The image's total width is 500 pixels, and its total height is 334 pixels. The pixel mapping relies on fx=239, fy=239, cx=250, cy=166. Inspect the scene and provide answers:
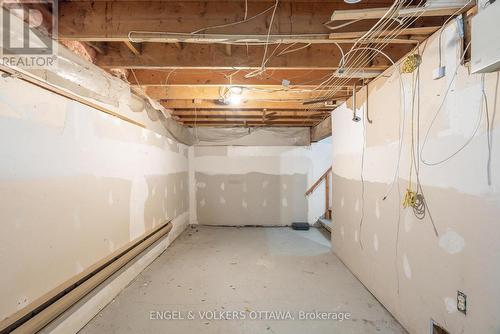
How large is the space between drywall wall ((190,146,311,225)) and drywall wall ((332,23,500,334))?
2.41 meters

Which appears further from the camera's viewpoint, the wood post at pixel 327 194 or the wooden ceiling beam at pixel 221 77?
the wood post at pixel 327 194

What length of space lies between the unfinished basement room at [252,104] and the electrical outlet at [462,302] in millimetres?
16

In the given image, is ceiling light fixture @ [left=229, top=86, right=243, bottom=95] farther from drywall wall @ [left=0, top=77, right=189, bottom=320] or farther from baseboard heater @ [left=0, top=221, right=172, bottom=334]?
baseboard heater @ [left=0, top=221, right=172, bottom=334]

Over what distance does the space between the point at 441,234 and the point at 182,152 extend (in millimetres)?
3993

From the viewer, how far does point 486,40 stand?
108 cm

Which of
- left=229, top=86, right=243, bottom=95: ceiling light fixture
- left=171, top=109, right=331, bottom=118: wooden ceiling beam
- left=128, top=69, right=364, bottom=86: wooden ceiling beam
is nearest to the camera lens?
left=128, top=69, right=364, bottom=86: wooden ceiling beam

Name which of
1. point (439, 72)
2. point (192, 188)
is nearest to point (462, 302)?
point (439, 72)

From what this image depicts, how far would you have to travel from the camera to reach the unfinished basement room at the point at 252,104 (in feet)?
4.13

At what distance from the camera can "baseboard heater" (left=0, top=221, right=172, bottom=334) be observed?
130 cm

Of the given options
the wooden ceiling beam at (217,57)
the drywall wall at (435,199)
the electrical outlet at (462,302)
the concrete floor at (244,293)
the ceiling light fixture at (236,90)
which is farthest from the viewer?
the ceiling light fixture at (236,90)

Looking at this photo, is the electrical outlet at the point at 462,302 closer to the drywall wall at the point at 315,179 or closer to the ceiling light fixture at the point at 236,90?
the ceiling light fixture at the point at 236,90

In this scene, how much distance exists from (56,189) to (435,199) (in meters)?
2.41

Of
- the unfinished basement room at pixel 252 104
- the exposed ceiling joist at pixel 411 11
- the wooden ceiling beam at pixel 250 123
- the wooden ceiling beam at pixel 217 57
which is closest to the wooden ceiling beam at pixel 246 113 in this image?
the unfinished basement room at pixel 252 104

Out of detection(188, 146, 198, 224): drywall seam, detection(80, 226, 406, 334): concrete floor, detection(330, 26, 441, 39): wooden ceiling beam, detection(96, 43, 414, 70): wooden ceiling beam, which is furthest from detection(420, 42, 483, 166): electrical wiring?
detection(188, 146, 198, 224): drywall seam
